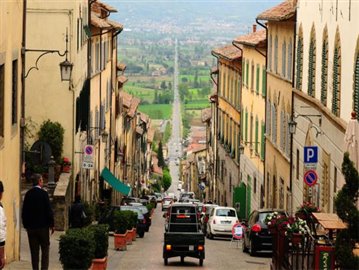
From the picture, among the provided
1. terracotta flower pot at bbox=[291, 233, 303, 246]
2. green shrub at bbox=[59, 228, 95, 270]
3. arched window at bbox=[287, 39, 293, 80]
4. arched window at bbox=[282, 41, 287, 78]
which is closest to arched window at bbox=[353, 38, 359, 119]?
terracotta flower pot at bbox=[291, 233, 303, 246]

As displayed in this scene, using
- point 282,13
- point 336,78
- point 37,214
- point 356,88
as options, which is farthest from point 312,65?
point 37,214

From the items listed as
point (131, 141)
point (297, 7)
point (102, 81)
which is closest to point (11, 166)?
point (297, 7)

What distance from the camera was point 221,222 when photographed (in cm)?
4584

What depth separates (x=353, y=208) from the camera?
17609 millimetres

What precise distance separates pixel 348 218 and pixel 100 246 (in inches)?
278

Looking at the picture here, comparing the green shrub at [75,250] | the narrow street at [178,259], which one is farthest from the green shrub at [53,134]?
the green shrub at [75,250]

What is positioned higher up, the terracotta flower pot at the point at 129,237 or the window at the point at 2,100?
the window at the point at 2,100

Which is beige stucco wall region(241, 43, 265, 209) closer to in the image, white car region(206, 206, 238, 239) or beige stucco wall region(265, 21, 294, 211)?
beige stucco wall region(265, 21, 294, 211)

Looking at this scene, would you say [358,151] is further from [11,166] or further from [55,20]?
[55,20]

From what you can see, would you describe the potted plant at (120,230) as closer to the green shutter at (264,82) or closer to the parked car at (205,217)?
the parked car at (205,217)

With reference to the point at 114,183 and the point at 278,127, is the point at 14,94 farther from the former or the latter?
the point at 114,183

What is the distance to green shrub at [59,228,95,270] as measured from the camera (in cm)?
1972

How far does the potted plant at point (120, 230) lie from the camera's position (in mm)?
34875

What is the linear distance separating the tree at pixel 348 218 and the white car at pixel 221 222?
90.6 feet
